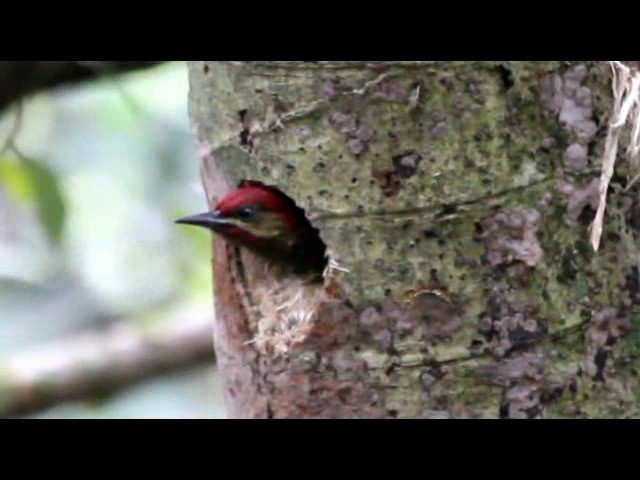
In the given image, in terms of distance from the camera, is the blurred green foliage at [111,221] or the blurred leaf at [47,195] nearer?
the blurred leaf at [47,195]

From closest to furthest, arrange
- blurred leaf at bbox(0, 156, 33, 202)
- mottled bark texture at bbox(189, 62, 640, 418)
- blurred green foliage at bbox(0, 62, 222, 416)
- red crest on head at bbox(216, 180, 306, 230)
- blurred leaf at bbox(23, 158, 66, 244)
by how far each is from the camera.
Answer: mottled bark texture at bbox(189, 62, 640, 418) < red crest on head at bbox(216, 180, 306, 230) < blurred leaf at bbox(23, 158, 66, 244) < blurred leaf at bbox(0, 156, 33, 202) < blurred green foliage at bbox(0, 62, 222, 416)

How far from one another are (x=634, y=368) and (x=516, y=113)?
0.50 meters

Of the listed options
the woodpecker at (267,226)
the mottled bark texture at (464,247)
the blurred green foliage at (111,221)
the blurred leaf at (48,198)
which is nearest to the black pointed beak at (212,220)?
the woodpecker at (267,226)

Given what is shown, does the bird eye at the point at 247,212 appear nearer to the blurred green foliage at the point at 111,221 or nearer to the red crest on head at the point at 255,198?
the red crest on head at the point at 255,198

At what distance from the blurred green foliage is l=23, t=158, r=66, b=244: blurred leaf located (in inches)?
45.5

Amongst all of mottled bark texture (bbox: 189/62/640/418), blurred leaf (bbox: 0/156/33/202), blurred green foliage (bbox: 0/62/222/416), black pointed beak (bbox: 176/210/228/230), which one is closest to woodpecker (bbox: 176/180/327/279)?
black pointed beak (bbox: 176/210/228/230)

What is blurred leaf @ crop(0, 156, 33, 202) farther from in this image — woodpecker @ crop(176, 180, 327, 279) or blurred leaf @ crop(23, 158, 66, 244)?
woodpecker @ crop(176, 180, 327, 279)

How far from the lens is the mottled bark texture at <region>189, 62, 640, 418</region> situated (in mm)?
2588

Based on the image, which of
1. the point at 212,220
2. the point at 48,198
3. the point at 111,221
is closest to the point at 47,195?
the point at 48,198

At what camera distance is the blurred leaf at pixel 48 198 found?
382cm

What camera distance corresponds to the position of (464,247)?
8.51 ft

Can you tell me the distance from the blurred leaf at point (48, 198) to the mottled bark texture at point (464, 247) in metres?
1.30

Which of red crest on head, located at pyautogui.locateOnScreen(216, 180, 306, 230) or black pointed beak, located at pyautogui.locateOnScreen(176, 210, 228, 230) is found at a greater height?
red crest on head, located at pyautogui.locateOnScreen(216, 180, 306, 230)
